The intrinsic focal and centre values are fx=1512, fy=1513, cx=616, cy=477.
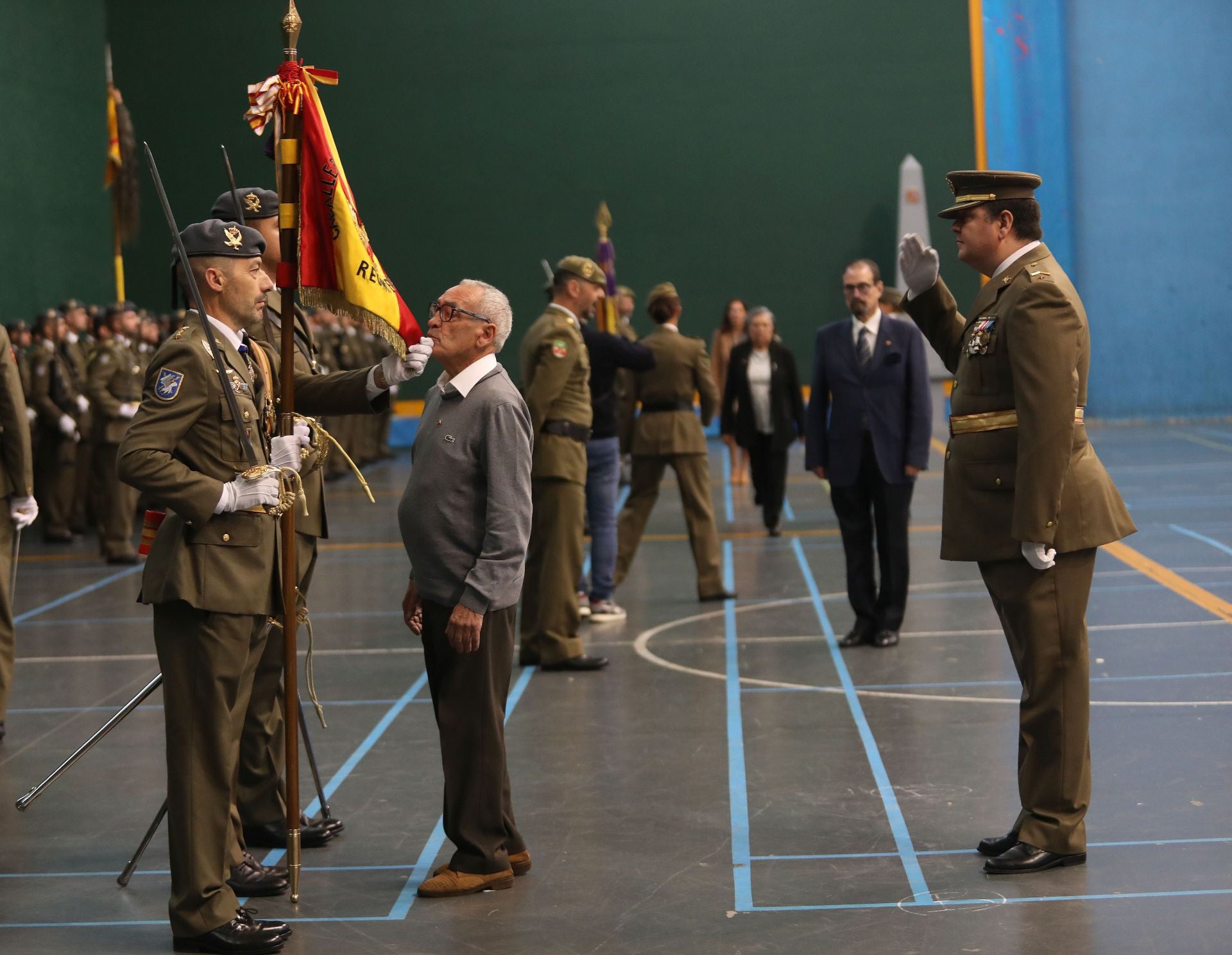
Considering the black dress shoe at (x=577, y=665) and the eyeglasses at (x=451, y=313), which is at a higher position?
the eyeglasses at (x=451, y=313)

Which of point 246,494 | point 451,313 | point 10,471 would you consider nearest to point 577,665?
point 10,471

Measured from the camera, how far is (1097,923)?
402cm

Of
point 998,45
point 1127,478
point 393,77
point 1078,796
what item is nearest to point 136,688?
point 1078,796

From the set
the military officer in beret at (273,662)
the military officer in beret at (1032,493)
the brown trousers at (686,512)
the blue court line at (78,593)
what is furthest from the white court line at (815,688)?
the blue court line at (78,593)

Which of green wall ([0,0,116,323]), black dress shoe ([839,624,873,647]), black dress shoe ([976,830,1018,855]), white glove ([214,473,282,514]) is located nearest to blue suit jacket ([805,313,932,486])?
black dress shoe ([839,624,873,647])

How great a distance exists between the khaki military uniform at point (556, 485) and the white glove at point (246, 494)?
334 cm

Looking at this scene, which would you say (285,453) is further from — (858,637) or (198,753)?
(858,637)

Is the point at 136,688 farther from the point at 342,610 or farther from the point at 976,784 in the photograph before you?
the point at 976,784

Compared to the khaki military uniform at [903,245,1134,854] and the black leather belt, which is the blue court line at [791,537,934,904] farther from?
the black leather belt

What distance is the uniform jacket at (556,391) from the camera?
24.5ft

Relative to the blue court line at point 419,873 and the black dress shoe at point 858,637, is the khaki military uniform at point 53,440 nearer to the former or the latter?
the black dress shoe at point 858,637

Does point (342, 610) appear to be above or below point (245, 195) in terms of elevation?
below

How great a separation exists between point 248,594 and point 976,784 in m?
2.72

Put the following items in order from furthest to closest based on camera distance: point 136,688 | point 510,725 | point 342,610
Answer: point 342,610 < point 136,688 < point 510,725
